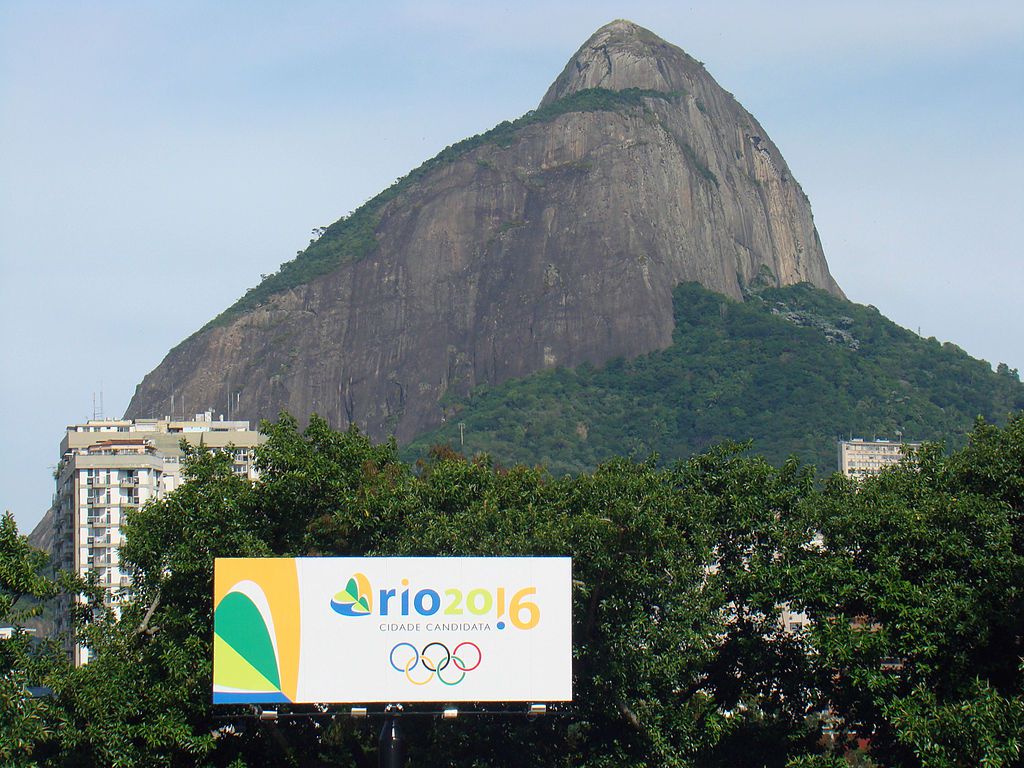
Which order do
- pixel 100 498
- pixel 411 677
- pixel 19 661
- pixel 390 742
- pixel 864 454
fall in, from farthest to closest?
pixel 864 454 → pixel 100 498 → pixel 19 661 → pixel 390 742 → pixel 411 677

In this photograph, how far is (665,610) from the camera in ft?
131

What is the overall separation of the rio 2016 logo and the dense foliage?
4.03 meters

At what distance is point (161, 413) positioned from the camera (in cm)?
19788

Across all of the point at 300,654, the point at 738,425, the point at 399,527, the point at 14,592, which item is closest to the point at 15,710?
the point at 14,592

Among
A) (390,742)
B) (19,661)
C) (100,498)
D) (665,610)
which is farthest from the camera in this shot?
(100,498)

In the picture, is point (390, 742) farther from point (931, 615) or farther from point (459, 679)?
point (931, 615)

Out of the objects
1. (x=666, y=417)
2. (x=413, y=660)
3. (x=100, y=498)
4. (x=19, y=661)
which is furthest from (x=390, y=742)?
(x=666, y=417)

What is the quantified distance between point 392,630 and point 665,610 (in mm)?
8410

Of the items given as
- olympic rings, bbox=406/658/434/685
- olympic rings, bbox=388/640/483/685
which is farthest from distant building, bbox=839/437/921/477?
olympic rings, bbox=406/658/434/685

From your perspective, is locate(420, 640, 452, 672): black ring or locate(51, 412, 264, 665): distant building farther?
locate(51, 412, 264, 665): distant building

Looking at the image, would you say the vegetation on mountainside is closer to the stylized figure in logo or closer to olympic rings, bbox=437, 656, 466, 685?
the stylized figure in logo

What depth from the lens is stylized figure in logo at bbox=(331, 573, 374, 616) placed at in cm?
3481

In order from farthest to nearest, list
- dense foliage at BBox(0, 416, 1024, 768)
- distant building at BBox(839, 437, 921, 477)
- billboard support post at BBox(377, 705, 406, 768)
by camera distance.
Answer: distant building at BBox(839, 437, 921, 477)
dense foliage at BBox(0, 416, 1024, 768)
billboard support post at BBox(377, 705, 406, 768)

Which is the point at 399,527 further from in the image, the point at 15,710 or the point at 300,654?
the point at 15,710
